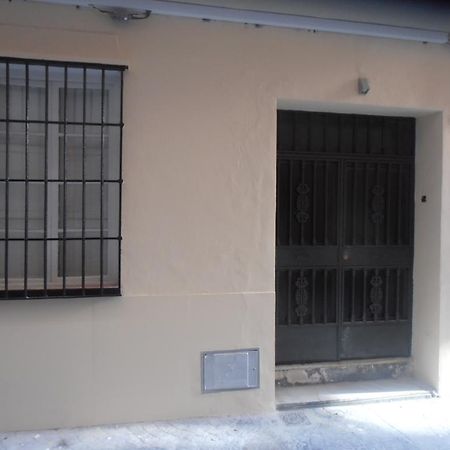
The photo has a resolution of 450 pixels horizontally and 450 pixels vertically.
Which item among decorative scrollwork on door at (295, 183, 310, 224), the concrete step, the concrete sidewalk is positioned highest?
decorative scrollwork on door at (295, 183, 310, 224)

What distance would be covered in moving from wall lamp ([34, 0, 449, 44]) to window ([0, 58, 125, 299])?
1.74 ft

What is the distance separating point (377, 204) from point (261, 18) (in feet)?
6.73

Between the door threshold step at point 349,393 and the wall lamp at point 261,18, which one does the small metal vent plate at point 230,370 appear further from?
the wall lamp at point 261,18

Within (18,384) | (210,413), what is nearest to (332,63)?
(210,413)

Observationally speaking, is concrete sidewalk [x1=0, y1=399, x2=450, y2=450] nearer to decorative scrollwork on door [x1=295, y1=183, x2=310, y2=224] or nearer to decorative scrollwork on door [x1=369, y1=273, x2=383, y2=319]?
decorative scrollwork on door [x1=369, y1=273, x2=383, y2=319]

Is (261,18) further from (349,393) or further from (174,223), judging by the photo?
(349,393)

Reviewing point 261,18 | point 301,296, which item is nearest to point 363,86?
point 261,18

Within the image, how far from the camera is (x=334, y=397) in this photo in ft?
14.3

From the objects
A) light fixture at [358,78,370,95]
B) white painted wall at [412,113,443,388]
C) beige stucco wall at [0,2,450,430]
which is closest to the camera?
beige stucco wall at [0,2,450,430]

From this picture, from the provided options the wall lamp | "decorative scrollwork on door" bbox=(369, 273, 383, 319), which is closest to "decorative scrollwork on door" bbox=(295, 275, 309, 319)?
"decorative scrollwork on door" bbox=(369, 273, 383, 319)

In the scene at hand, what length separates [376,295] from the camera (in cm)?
479

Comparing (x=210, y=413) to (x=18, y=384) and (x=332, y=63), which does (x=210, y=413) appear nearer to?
(x=18, y=384)

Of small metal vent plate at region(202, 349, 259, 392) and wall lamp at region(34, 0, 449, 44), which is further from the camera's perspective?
small metal vent plate at region(202, 349, 259, 392)

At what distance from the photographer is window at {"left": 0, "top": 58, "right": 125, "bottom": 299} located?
3.73 metres
